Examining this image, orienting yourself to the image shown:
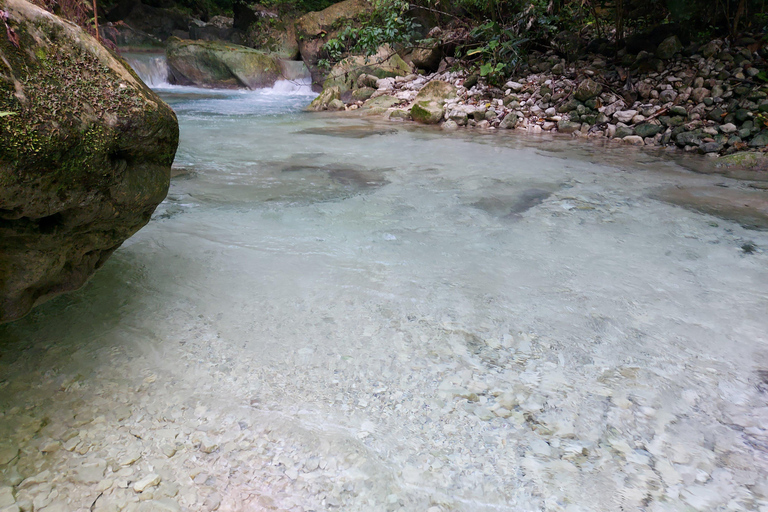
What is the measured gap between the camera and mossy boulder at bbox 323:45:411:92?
Answer: 10.2 metres

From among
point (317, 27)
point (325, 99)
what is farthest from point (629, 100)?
point (317, 27)

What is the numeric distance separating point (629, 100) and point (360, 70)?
5.63 metres

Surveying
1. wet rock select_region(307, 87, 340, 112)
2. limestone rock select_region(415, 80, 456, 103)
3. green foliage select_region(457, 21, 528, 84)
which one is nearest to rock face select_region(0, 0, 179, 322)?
limestone rock select_region(415, 80, 456, 103)

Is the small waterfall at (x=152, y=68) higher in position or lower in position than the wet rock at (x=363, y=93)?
higher

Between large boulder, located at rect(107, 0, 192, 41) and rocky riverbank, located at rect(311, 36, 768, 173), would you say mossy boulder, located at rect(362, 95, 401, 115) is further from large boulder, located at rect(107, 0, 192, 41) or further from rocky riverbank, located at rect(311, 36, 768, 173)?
large boulder, located at rect(107, 0, 192, 41)

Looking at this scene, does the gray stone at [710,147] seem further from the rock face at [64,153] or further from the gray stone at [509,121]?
the rock face at [64,153]

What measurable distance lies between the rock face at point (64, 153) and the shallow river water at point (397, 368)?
1.05ft

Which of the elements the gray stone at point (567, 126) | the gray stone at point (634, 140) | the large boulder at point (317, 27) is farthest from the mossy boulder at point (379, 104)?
the large boulder at point (317, 27)

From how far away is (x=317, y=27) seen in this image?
1426cm

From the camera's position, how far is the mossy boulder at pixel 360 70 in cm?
1016

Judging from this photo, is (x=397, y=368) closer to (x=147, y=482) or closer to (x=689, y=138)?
(x=147, y=482)

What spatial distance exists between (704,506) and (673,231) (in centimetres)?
213

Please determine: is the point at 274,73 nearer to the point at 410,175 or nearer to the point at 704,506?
the point at 410,175

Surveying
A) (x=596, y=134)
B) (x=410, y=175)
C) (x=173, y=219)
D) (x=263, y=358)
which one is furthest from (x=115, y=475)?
(x=596, y=134)
